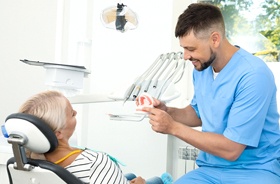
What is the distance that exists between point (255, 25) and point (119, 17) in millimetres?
1087

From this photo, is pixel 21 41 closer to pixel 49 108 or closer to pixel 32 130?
pixel 49 108

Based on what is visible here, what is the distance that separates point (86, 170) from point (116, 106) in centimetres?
180

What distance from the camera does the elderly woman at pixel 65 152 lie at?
1.46 meters

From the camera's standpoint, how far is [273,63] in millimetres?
2926

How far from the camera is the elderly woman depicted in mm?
1461

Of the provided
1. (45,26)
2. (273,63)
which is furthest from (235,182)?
(45,26)

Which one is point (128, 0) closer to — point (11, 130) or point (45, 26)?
point (45, 26)

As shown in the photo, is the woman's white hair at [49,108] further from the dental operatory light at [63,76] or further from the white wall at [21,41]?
the white wall at [21,41]

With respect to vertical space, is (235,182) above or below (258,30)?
below

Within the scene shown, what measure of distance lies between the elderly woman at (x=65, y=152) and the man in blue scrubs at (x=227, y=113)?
332 mm

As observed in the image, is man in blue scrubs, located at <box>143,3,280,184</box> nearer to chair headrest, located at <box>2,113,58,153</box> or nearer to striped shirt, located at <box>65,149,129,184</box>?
striped shirt, located at <box>65,149,129,184</box>

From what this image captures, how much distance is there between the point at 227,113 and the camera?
189cm

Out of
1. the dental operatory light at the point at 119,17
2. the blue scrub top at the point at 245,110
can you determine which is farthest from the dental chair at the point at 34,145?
the dental operatory light at the point at 119,17

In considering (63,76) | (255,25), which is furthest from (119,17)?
(255,25)
